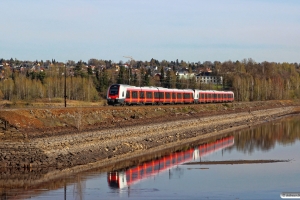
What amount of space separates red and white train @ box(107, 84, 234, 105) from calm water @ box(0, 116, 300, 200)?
14382 millimetres

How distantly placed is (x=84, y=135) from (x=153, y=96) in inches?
1198

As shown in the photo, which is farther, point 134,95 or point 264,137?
point 134,95

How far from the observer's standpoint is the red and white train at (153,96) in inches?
2201

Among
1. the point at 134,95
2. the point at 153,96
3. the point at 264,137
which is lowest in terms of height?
the point at 264,137

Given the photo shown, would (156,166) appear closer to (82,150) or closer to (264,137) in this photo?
(82,150)

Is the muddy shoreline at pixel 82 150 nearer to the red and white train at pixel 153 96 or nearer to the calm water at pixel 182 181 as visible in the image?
→ the calm water at pixel 182 181

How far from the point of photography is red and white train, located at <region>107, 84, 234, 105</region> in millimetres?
55906

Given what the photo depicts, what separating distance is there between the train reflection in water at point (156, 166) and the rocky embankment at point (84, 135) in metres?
2.04

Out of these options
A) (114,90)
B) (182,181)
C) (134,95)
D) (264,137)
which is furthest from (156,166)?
(264,137)

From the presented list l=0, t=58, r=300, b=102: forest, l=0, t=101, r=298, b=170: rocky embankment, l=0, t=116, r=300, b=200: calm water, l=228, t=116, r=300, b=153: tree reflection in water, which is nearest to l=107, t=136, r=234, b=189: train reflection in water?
l=0, t=116, r=300, b=200: calm water

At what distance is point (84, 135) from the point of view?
35.5 metres

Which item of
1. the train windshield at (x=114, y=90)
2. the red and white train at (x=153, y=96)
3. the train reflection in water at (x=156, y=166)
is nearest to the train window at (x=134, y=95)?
the red and white train at (x=153, y=96)

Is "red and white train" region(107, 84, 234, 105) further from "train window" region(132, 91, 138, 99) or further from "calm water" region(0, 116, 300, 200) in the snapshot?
"calm water" region(0, 116, 300, 200)

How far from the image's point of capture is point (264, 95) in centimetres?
14275
